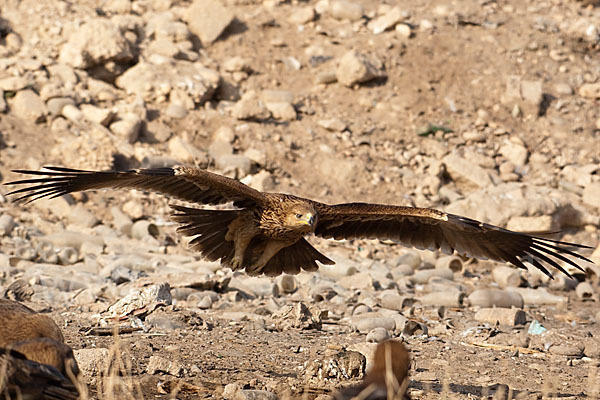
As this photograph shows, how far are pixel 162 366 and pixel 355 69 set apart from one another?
9686mm

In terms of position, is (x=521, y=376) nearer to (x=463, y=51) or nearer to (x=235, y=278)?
(x=235, y=278)

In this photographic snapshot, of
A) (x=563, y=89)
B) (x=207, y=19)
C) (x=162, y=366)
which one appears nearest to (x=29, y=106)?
(x=207, y=19)

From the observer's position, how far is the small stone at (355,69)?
48.0 ft

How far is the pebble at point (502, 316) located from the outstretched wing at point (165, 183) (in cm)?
318

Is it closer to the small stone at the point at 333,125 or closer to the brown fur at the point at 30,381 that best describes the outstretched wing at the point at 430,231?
the brown fur at the point at 30,381

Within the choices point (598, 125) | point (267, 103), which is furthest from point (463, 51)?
point (267, 103)

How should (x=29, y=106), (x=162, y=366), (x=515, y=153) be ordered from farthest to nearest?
1. (x=515, y=153)
2. (x=29, y=106)
3. (x=162, y=366)

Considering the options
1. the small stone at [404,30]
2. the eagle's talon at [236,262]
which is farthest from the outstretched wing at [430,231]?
the small stone at [404,30]

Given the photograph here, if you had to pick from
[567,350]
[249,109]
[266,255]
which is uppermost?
[249,109]

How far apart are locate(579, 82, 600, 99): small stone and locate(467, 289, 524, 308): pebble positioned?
7.76 metres

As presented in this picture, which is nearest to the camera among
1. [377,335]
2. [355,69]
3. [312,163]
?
[377,335]

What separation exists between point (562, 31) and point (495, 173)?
16.9 ft

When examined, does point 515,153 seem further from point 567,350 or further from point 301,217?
point 301,217

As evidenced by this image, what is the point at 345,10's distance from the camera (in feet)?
52.7
